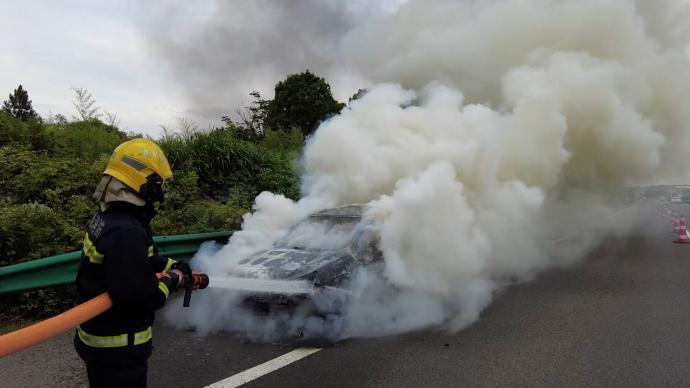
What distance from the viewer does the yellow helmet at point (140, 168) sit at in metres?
2.37

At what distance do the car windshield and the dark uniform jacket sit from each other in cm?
299

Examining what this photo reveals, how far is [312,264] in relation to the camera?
4727 mm

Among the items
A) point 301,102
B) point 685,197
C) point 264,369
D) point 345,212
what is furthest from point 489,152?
point 685,197

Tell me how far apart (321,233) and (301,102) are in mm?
26334

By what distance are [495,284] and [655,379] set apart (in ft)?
10.0

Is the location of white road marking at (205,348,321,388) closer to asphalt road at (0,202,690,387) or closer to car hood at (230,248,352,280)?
asphalt road at (0,202,690,387)

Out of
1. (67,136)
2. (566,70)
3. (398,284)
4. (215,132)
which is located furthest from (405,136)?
(67,136)

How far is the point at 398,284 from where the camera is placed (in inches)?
202

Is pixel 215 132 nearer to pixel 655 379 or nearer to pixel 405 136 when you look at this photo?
pixel 405 136

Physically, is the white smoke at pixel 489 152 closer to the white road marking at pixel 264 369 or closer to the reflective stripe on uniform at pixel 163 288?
the white road marking at pixel 264 369

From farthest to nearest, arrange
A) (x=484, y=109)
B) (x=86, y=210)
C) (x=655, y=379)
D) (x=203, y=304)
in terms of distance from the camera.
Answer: (x=484, y=109), (x=86, y=210), (x=203, y=304), (x=655, y=379)

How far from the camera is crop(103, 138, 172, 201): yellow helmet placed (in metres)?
2.37

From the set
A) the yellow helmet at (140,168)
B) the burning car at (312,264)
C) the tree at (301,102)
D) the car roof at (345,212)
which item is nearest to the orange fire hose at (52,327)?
the yellow helmet at (140,168)

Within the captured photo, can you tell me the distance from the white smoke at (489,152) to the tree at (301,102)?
2078 centimetres
